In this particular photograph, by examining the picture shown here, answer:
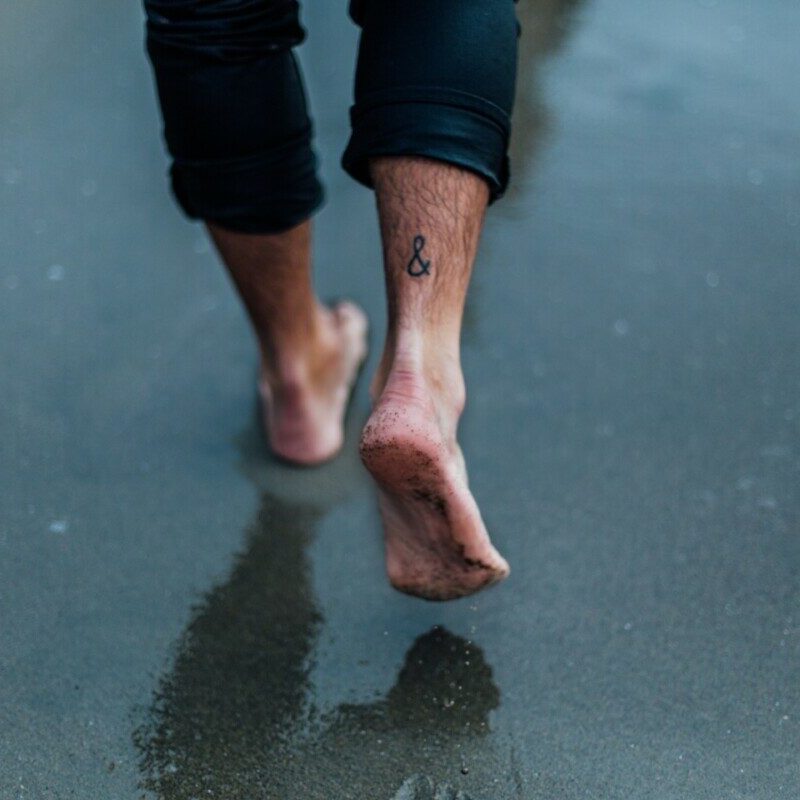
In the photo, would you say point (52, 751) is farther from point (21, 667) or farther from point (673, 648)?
point (673, 648)

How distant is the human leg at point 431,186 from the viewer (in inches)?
45.0

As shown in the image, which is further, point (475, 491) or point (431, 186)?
point (475, 491)

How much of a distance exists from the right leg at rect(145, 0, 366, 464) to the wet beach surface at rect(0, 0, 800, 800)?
4.4 inches

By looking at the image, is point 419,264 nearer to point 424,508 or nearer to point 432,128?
point 432,128

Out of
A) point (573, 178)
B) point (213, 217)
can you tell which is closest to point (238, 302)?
point (213, 217)

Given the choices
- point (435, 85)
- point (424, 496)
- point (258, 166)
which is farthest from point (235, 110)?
point (424, 496)

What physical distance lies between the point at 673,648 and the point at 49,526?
2.87 ft

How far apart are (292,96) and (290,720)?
0.79 m

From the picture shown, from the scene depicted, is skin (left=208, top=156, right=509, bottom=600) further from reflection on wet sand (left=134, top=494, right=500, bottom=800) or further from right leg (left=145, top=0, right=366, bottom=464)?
right leg (left=145, top=0, right=366, bottom=464)

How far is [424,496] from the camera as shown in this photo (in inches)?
45.7

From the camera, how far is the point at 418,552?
1245 millimetres

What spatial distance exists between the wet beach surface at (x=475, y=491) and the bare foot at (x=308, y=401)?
0.13 feet

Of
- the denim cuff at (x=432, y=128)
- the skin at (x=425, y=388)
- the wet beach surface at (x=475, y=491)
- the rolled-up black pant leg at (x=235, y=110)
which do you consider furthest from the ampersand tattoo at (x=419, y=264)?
the wet beach surface at (x=475, y=491)

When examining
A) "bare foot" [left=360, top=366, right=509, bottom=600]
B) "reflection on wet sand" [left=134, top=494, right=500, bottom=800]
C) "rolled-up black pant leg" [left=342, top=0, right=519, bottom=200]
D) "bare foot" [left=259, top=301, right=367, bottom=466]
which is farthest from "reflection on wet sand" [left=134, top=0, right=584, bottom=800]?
"rolled-up black pant leg" [left=342, top=0, right=519, bottom=200]
